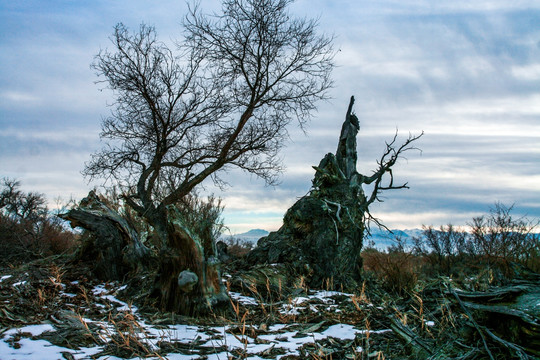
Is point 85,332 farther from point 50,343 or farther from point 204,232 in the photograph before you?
point 204,232

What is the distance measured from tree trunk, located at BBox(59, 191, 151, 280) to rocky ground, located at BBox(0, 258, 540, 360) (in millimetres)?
494

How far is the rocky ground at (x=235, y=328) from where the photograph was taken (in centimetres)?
350

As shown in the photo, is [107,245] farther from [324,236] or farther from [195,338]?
[324,236]

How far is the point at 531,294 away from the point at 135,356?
3414mm

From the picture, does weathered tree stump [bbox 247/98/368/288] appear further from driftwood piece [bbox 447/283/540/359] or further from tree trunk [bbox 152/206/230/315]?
driftwood piece [bbox 447/283/540/359]

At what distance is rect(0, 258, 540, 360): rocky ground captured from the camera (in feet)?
11.5

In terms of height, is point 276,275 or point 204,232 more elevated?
point 204,232

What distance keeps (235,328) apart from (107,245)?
12.8 ft

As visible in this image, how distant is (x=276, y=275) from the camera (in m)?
7.43

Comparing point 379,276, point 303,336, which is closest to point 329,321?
point 303,336

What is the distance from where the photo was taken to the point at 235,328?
16.1 feet

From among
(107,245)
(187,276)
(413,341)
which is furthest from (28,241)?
(413,341)

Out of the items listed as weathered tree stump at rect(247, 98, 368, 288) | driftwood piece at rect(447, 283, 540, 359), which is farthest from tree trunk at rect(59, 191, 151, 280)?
driftwood piece at rect(447, 283, 540, 359)

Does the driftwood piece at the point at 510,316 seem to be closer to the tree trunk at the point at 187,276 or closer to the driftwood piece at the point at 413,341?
the driftwood piece at the point at 413,341
